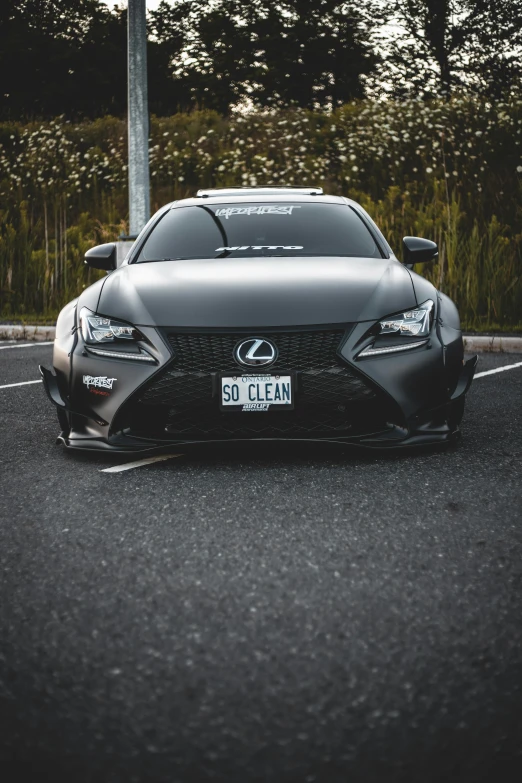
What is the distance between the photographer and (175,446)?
15.6 feet

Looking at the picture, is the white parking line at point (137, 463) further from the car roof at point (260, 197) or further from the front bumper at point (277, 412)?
the car roof at point (260, 197)

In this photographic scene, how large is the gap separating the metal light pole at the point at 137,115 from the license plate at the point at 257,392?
725 centimetres

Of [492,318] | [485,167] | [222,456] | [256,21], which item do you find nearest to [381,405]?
[222,456]

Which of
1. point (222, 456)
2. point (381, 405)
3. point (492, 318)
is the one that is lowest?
point (492, 318)

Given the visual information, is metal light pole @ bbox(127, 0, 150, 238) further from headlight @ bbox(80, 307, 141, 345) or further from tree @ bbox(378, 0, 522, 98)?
tree @ bbox(378, 0, 522, 98)

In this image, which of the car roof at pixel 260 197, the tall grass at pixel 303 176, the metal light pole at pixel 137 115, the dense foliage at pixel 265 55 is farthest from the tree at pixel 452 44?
the car roof at pixel 260 197

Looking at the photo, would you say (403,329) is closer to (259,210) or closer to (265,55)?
(259,210)

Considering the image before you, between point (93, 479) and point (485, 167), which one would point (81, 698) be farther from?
point (485, 167)

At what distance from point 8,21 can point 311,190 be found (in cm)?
3559

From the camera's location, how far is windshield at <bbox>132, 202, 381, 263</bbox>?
5793 mm

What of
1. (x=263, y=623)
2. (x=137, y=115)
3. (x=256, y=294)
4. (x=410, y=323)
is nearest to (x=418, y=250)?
(x=410, y=323)

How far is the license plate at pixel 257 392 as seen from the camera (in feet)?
15.0

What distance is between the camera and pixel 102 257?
19.8ft

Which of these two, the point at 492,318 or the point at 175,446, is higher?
the point at 175,446
